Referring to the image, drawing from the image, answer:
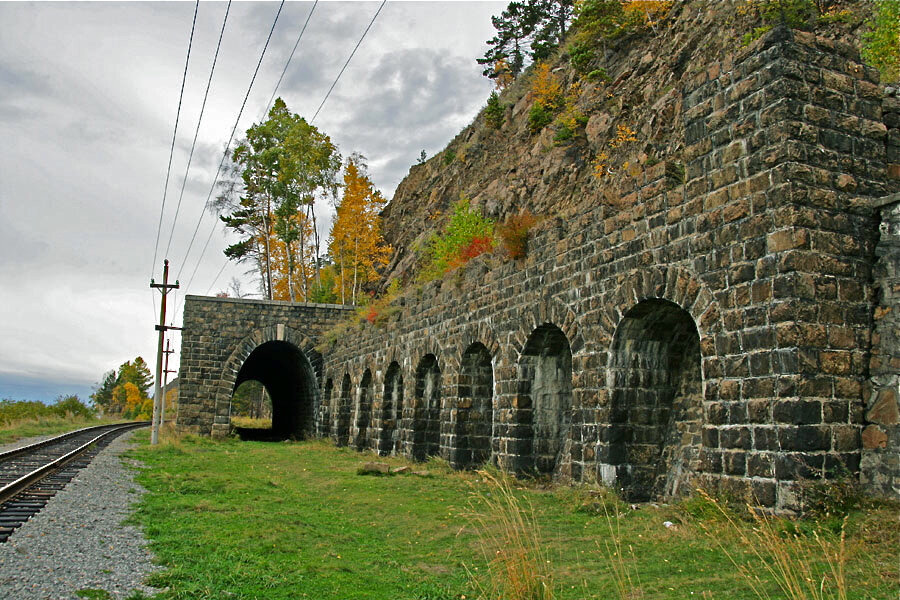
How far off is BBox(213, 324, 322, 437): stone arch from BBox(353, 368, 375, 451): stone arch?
6175mm

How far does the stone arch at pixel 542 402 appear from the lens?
1219cm

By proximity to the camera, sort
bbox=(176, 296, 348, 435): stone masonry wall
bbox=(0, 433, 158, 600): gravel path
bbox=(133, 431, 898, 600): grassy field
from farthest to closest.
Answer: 1. bbox=(176, 296, 348, 435): stone masonry wall
2. bbox=(133, 431, 898, 600): grassy field
3. bbox=(0, 433, 158, 600): gravel path

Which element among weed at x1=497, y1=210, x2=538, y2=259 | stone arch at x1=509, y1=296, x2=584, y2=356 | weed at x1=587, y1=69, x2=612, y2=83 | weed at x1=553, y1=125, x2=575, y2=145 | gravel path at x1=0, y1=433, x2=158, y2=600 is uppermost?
weed at x1=587, y1=69, x2=612, y2=83

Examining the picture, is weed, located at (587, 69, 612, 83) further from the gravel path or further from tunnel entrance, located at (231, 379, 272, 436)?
tunnel entrance, located at (231, 379, 272, 436)

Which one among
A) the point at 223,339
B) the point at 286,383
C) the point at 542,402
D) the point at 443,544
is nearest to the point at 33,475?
the point at 443,544

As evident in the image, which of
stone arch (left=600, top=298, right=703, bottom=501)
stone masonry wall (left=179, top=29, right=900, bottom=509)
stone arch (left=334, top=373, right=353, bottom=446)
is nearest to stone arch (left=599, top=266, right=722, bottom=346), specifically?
stone masonry wall (left=179, top=29, right=900, bottom=509)

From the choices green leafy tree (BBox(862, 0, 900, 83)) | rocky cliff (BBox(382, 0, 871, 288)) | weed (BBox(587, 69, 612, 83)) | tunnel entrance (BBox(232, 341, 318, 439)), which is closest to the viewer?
green leafy tree (BBox(862, 0, 900, 83))

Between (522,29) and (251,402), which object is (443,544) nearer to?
(522,29)

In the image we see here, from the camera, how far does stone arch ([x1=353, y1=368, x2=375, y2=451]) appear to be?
2211 cm

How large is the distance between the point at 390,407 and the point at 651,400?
11.4 m

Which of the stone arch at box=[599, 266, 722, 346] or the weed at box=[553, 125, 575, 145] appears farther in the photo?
the weed at box=[553, 125, 575, 145]

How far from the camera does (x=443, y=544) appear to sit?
757 cm

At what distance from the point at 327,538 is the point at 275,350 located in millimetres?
24759

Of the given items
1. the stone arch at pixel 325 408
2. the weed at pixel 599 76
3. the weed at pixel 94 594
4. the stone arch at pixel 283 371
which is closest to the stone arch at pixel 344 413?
the stone arch at pixel 325 408
